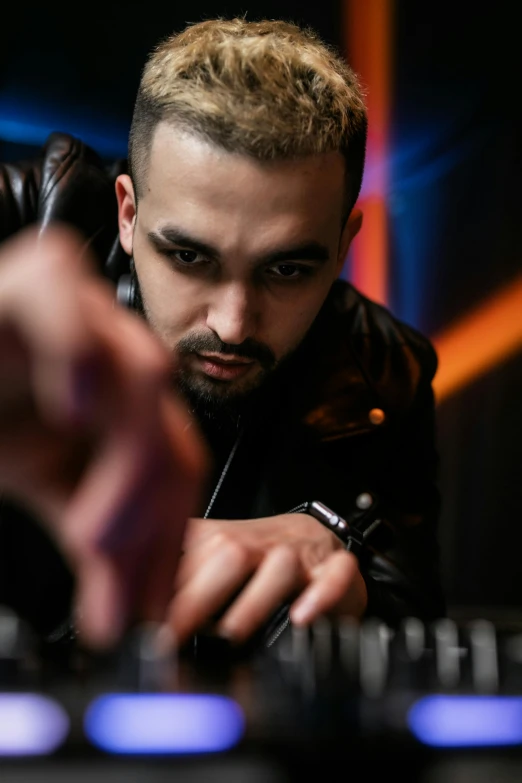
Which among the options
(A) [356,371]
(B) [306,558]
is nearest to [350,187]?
(A) [356,371]

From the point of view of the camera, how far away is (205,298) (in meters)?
1.22

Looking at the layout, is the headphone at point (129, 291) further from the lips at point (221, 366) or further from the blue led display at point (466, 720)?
the blue led display at point (466, 720)

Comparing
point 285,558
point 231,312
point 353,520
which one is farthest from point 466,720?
point 353,520

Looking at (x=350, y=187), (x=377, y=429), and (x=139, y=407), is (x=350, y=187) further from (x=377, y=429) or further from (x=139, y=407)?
(x=139, y=407)

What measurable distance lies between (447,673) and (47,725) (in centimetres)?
20

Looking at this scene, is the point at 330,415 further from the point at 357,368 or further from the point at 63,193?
the point at 63,193

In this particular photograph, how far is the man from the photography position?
2.22 ft

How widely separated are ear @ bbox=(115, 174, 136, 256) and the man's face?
0.08 meters

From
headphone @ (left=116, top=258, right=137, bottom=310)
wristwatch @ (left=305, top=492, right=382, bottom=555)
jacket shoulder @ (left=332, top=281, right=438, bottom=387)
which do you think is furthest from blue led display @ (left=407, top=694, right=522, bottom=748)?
jacket shoulder @ (left=332, top=281, right=438, bottom=387)

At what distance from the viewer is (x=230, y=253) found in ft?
3.84

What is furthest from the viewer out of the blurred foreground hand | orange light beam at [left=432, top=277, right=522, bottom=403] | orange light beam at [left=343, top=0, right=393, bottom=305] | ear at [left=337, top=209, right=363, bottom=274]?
orange light beam at [left=432, top=277, right=522, bottom=403]

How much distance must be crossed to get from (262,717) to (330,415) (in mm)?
1170

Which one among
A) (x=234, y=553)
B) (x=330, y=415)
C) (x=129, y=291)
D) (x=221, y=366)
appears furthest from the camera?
(x=330, y=415)

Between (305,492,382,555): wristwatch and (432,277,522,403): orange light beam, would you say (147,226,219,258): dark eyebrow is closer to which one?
(305,492,382,555): wristwatch
